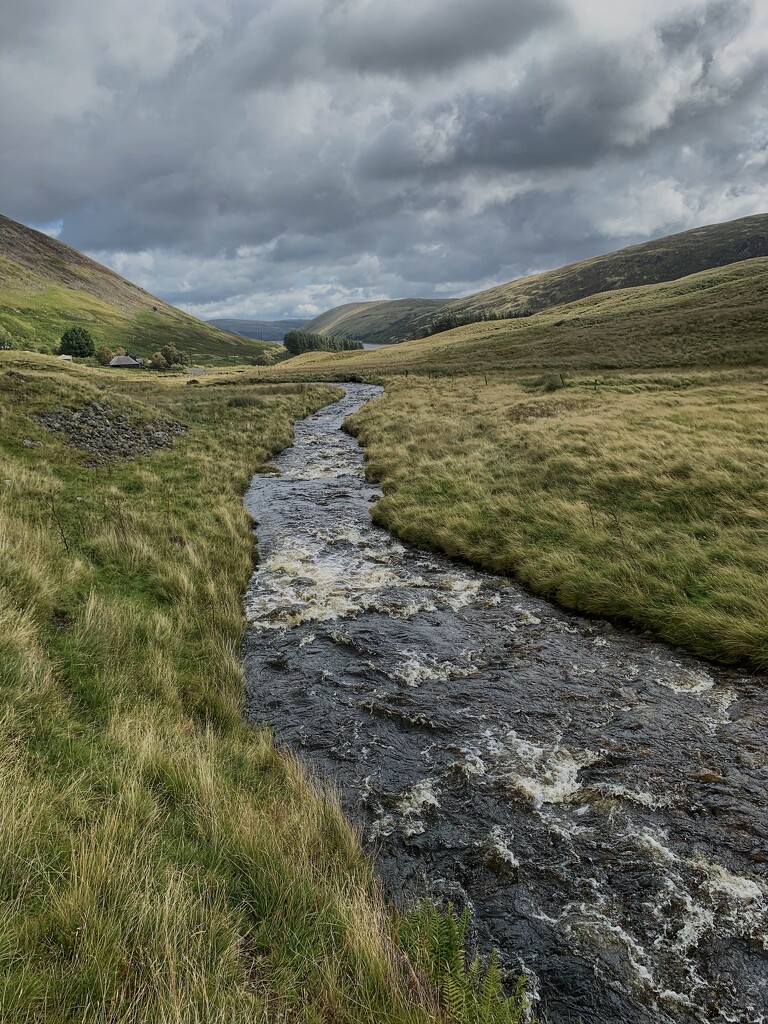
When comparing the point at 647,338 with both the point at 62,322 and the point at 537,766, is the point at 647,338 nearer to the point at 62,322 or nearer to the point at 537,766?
the point at 537,766

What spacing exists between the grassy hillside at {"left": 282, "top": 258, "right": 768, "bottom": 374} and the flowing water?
160 ft

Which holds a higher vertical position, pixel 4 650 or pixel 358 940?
pixel 4 650

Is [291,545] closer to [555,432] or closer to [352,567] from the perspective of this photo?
[352,567]

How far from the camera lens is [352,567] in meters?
12.4

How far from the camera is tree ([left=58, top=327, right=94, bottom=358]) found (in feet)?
413

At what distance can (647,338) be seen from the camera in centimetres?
6394

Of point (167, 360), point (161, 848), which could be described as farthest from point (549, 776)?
point (167, 360)

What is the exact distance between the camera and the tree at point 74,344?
126 metres

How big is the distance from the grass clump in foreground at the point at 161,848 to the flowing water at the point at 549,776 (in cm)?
70

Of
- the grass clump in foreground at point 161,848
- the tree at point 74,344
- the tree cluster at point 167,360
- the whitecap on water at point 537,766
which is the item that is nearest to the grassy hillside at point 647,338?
the whitecap on water at point 537,766

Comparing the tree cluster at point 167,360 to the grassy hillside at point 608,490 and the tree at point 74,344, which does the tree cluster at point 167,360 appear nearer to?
the tree at point 74,344

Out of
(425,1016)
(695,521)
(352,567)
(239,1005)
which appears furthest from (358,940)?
(695,521)

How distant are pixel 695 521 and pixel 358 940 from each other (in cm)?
1227

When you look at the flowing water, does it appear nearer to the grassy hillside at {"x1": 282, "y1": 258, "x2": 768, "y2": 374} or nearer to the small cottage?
the grassy hillside at {"x1": 282, "y1": 258, "x2": 768, "y2": 374}
